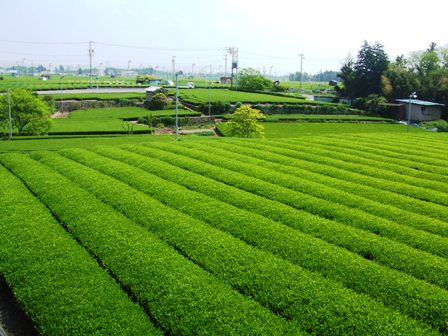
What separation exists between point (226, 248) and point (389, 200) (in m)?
6.58

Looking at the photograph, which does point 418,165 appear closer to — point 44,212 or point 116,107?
point 44,212

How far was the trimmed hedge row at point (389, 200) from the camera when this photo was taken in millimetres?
12383

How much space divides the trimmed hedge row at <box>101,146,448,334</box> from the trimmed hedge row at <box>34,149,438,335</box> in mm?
306

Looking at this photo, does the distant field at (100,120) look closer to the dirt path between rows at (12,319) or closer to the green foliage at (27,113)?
the green foliage at (27,113)

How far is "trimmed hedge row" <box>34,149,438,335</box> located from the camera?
812 centimetres

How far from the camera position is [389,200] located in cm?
1468

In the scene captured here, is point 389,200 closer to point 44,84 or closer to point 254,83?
point 254,83

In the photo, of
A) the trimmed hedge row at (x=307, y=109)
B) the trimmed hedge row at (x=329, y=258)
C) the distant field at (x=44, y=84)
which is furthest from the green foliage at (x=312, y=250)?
the distant field at (x=44, y=84)

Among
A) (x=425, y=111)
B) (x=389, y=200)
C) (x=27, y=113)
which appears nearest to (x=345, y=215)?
(x=389, y=200)

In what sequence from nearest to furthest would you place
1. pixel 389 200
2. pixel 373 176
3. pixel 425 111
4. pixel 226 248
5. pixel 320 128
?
1. pixel 226 248
2. pixel 389 200
3. pixel 373 176
4. pixel 320 128
5. pixel 425 111

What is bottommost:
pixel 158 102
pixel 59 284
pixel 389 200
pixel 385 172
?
pixel 59 284

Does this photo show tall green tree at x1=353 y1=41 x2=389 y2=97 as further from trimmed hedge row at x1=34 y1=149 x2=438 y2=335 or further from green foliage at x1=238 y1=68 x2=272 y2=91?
trimmed hedge row at x1=34 y1=149 x2=438 y2=335

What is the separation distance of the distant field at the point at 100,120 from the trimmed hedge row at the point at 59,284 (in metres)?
30.1

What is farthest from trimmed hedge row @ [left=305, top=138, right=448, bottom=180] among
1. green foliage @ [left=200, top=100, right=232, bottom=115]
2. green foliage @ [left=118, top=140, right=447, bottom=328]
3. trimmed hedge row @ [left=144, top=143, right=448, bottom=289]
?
green foliage @ [left=200, top=100, right=232, bottom=115]
